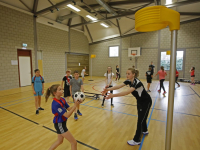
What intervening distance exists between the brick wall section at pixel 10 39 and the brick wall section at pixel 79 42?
17.7ft

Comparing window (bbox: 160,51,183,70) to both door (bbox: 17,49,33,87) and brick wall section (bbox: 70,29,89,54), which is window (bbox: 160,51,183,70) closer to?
brick wall section (bbox: 70,29,89,54)

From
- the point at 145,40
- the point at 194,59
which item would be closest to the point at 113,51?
the point at 145,40

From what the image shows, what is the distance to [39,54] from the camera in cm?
1102

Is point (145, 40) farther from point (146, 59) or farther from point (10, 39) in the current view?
point (10, 39)

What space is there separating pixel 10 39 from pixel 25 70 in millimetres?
2541

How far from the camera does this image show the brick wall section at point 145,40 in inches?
535

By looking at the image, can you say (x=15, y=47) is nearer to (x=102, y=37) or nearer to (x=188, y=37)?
(x=102, y=37)

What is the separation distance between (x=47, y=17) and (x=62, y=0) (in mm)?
4314

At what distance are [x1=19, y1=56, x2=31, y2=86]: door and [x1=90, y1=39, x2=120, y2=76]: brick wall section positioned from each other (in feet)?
29.8

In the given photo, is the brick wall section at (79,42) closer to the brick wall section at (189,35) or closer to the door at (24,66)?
the door at (24,66)

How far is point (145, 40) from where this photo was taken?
14.1 m

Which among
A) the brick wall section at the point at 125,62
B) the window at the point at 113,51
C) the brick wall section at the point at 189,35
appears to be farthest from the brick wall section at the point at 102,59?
the brick wall section at the point at 189,35

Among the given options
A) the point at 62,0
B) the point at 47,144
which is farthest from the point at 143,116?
the point at 62,0

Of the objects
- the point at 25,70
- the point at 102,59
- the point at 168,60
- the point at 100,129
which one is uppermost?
the point at 102,59
